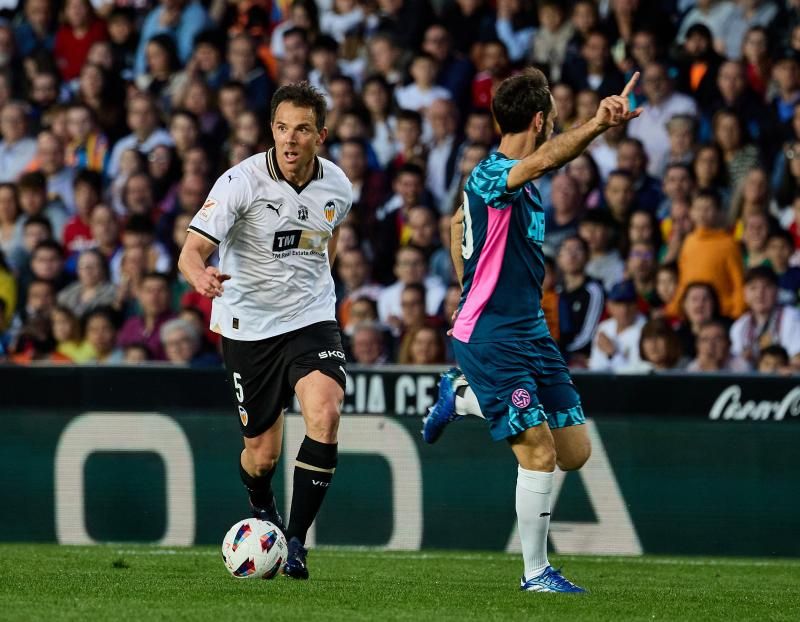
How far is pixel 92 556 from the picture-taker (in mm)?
9469

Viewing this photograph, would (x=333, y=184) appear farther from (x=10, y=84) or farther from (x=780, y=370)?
(x=10, y=84)

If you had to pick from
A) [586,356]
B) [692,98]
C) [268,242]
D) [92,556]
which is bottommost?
[92,556]

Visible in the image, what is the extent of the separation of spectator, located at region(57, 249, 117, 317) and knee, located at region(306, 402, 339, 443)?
247 inches

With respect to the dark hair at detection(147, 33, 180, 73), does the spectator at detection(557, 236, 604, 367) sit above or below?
below

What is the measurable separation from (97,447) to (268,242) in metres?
3.54

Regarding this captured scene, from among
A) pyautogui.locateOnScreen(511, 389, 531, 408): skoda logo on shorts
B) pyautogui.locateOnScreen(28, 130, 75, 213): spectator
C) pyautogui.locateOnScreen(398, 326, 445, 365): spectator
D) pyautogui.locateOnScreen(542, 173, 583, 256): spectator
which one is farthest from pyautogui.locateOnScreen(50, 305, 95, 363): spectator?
pyautogui.locateOnScreen(511, 389, 531, 408): skoda logo on shorts

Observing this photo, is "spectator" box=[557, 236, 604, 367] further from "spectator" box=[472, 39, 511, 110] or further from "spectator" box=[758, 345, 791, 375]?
"spectator" box=[472, 39, 511, 110]

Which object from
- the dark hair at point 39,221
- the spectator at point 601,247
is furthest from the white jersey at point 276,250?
the dark hair at point 39,221

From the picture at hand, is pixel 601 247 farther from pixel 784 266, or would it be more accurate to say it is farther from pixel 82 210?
pixel 82 210

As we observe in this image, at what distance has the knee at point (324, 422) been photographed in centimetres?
774

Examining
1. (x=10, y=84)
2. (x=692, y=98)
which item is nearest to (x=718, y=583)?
(x=692, y=98)

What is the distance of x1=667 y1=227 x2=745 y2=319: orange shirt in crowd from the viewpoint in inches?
474

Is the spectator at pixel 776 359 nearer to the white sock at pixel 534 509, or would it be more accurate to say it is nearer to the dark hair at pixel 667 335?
the dark hair at pixel 667 335

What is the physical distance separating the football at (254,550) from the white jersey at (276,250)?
110 cm
